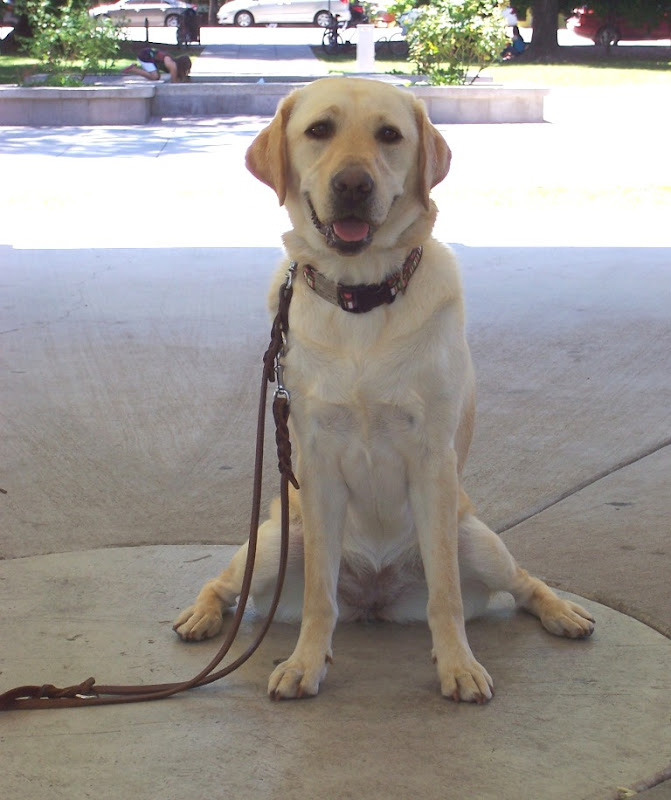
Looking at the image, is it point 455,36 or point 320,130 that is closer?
point 320,130

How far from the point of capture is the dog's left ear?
306cm

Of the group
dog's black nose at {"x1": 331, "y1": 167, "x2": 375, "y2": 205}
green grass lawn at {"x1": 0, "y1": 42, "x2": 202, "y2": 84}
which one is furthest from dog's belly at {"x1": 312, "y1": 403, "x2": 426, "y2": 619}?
green grass lawn at {"x1": 0, "y1": 42, "x2": 202, "y2": 84}

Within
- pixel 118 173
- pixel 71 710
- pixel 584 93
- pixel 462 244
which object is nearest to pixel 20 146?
pixel 118 173

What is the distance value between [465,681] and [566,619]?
0.50m

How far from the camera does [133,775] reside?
251 centimetres

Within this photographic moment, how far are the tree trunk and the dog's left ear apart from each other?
2767cm

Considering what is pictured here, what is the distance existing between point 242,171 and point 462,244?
447 centimetres

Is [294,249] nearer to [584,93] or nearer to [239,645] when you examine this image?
[239,645]

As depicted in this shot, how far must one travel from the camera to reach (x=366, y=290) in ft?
9.82

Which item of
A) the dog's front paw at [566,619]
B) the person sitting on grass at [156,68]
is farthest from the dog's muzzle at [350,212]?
the person sitting on grass at [156,68]

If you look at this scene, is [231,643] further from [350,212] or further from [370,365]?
[350,212]

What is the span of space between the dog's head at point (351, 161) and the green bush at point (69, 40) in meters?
16.0

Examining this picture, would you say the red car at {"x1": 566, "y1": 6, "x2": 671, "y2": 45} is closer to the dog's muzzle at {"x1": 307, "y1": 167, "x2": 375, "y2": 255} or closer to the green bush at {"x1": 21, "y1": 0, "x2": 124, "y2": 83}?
the green bush at {"x1": 21, "y1": 0, "x2": 124, "y2": 83}

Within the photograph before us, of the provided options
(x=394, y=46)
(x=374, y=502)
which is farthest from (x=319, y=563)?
(x=394, y=46)
